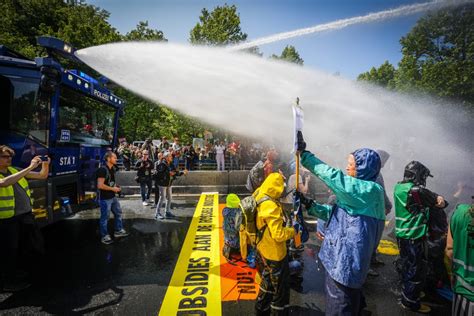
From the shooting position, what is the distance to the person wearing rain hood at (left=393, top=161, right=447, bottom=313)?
3326 mm

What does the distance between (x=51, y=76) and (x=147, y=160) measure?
5.03m

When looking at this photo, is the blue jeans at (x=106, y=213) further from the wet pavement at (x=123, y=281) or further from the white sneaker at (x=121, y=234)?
the wet pavement at (x=123, y=281)

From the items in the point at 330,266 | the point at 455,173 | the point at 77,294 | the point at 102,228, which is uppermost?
the point at 455,173

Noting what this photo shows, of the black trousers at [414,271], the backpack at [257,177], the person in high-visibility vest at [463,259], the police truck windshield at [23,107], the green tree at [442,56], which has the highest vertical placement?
the green tree at [442,56]

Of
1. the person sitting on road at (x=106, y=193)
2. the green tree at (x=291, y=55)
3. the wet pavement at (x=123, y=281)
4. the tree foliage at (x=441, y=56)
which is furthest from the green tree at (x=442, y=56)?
the person sitting on road at (x=106, y=193)

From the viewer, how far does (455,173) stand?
7.72 metres

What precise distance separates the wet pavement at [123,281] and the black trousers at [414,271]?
21 cm

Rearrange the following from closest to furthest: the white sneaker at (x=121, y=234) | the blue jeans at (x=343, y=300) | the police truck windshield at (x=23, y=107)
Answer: the blue jeans at (x=343, y=300), the police truck windshield at (x=23, y=107), the white sneaker at (x=121, y=234)

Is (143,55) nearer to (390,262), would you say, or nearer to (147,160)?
(147,160)

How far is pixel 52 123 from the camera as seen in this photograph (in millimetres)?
4777

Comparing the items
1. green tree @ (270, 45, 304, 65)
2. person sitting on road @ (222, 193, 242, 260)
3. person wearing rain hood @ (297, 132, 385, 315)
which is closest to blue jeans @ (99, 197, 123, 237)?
person sitting on road @ (222, 193, 242, 260)

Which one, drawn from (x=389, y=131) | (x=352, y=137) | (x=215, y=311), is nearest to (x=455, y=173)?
(x=389, y=131)

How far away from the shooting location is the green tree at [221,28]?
768 inches

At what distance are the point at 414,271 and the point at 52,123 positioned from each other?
21.9 ft
